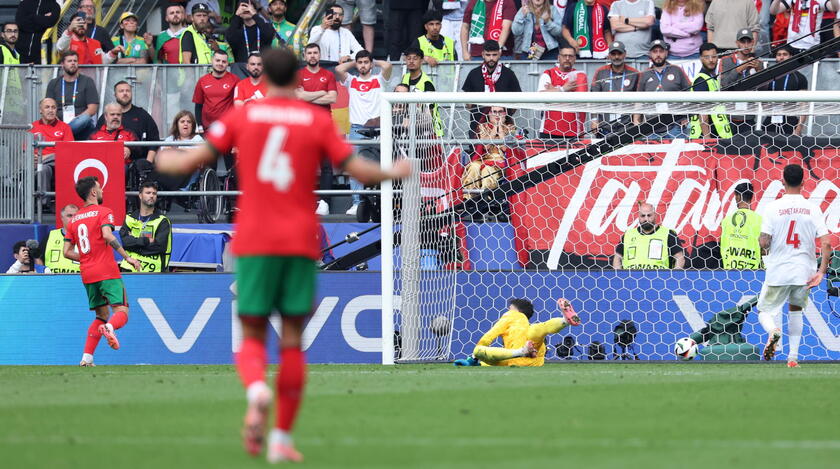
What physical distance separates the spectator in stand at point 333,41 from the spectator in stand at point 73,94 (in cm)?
335

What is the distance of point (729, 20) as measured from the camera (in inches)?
745

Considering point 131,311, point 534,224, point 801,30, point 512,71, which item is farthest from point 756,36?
point 131,311

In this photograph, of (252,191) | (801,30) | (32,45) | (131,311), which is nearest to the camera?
(252,191)

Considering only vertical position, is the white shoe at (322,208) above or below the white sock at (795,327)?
above

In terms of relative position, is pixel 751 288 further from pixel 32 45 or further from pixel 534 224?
pixel 32 45

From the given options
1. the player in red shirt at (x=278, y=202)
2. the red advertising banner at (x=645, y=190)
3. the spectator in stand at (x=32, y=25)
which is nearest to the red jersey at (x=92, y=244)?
the red advertising banner at (x=645, y=190)

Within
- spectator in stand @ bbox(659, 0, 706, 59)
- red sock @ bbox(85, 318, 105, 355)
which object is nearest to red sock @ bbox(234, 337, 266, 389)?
red sock @ bbox(85, 318, 105, 355)

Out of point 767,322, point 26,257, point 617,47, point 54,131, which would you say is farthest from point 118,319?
point 617,47

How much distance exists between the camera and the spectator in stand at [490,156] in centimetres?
1573

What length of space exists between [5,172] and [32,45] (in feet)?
12.7

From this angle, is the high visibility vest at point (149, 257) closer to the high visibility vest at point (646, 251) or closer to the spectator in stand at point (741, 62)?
the high visibility vest at point (646, 251)

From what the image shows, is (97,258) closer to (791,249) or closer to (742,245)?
(791,249)

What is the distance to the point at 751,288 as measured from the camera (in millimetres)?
14555

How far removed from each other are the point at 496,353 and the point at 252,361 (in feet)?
24.2
